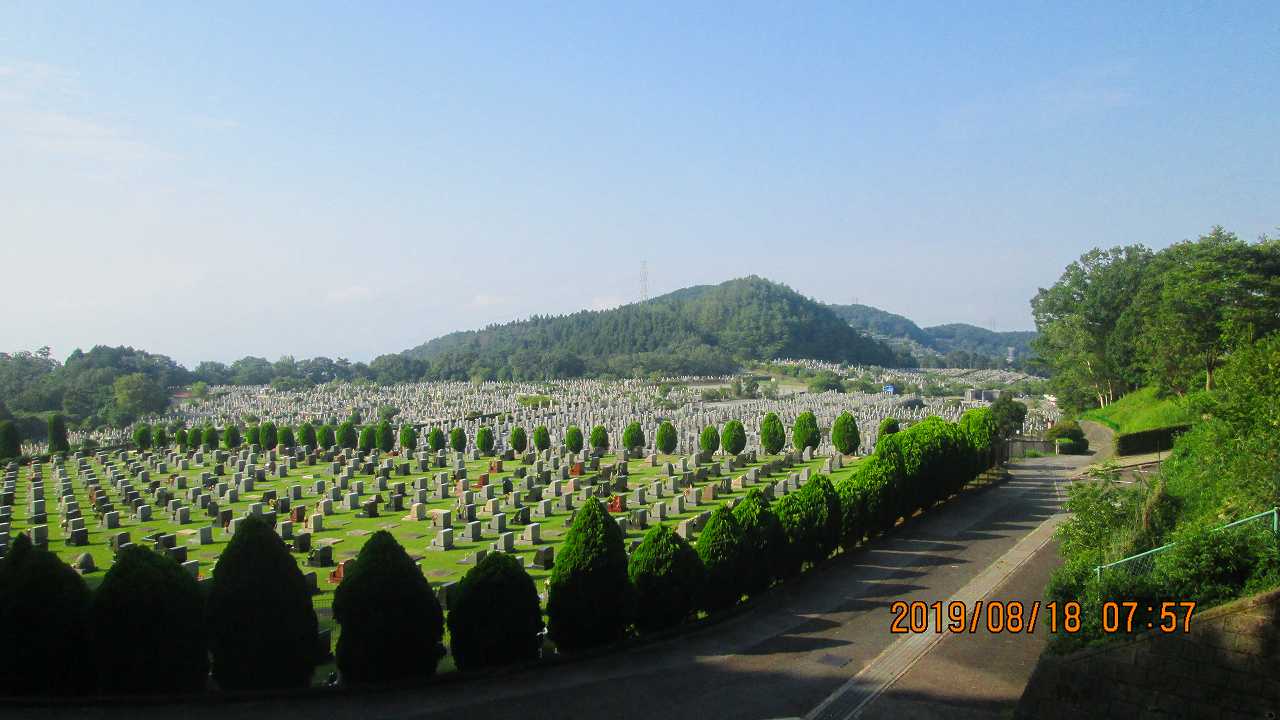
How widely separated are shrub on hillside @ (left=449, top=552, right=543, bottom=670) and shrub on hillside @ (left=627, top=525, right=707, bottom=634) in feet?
6.47

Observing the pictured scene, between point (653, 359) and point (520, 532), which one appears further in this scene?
point (653, 359)

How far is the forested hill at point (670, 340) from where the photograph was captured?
105 m

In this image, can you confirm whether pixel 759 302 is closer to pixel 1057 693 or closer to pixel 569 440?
pixel 569 440

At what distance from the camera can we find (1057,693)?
25.8 ft

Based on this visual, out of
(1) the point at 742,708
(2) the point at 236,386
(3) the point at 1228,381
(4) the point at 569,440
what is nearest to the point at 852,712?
(1) the point at 742,708

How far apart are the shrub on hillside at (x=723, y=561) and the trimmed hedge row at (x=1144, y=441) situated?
2444 cm

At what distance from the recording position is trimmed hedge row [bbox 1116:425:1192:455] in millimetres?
29578

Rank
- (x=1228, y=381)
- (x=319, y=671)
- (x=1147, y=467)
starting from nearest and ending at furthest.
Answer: (x=319, y=671)
(x=1228, y=381)
(x=1147, y=467)

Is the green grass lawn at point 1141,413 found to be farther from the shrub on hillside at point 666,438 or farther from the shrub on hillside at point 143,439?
the shrub on hillside at point 143,439

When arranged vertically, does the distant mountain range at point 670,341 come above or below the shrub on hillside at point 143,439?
above

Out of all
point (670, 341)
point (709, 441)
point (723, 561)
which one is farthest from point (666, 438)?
point (670, 341)

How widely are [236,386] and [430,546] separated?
90935 millimetres
